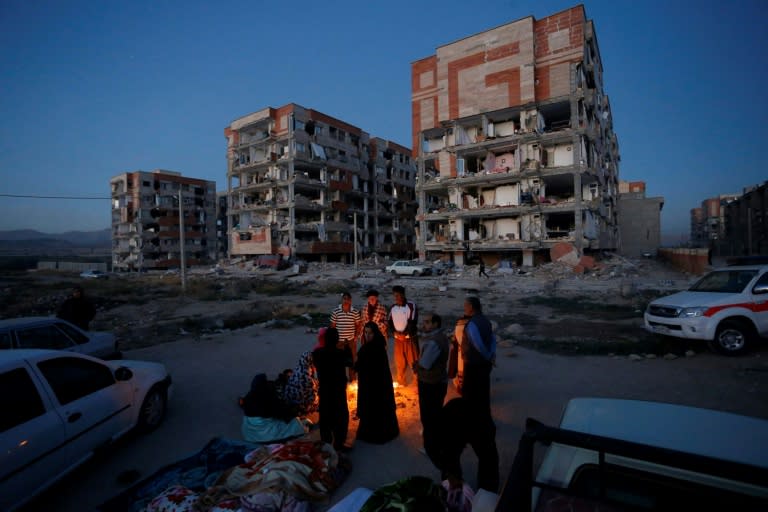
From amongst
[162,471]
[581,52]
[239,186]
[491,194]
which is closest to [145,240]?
[239,186]

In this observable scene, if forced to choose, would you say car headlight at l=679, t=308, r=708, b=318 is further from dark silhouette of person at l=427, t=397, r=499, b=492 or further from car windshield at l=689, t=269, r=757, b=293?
dark silhouette of person at l=427, t=397, r=499, b=492

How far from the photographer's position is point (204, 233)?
6731cm

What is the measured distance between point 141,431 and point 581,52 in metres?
38.1

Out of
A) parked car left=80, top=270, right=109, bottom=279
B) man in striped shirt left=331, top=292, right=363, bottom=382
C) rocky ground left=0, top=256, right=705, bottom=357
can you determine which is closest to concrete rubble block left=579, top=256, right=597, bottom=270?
rocky ground left=0, top=256, right=705, bottom=357

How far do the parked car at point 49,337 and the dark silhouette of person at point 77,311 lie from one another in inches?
81.5

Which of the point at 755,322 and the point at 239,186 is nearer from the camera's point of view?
the point at 755,322

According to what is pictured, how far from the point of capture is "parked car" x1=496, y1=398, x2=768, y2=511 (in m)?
1.36

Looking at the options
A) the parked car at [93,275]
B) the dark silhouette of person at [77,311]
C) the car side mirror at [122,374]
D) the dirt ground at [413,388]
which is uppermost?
the dark silhouette of person at [77,311]

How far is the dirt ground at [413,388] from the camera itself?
4219mm

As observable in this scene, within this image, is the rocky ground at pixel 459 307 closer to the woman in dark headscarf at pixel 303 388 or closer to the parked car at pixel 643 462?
the woman in dark headscarf at pixel 303 388

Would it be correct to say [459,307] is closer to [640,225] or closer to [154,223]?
[640,225]

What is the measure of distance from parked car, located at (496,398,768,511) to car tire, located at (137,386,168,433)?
4990mm

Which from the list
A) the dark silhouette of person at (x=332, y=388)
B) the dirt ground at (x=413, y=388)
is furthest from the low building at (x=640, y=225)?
the dark silhouette of person at (x=332, y=388)

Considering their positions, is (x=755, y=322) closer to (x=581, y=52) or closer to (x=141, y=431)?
(x=141, y=431)
